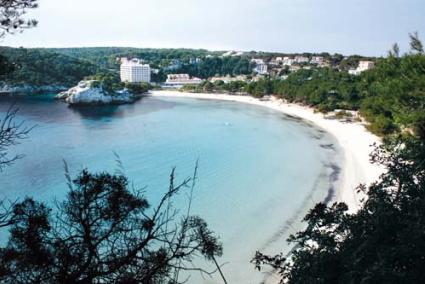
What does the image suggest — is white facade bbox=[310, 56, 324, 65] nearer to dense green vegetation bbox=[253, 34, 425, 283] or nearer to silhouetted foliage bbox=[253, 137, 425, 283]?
dense green vegetation bbox=[253, 34, 425, 283]

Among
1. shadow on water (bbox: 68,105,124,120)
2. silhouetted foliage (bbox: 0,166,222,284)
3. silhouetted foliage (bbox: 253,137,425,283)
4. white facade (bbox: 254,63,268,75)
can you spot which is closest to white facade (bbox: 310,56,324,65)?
white facade (bbox: 254,63,268,75)

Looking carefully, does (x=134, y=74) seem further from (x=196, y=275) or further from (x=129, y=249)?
(x=129, y=249)

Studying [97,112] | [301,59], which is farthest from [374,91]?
[301,59]

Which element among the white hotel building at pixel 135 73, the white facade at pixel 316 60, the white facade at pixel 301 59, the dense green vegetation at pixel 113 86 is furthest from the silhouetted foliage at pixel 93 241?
the white facade at pixel 301 59

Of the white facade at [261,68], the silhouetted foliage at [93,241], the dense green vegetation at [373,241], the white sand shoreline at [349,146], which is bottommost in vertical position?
the white sand shoreline at [349,146]

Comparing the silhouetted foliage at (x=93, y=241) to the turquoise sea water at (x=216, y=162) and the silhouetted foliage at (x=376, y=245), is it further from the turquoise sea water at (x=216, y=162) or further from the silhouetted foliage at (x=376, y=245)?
the turquoise sea water at (x=216, y=162)

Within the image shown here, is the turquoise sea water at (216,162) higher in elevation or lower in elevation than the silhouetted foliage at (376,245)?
lower

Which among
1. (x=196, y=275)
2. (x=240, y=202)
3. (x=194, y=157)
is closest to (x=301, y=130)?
(x=194, y=157)
